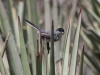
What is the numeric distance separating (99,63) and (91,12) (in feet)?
1.14

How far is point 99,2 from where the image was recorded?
1905 mm

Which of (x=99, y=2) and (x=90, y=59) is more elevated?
(x=99, y=2)

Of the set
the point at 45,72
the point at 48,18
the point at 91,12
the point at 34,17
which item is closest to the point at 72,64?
the point at 45,72

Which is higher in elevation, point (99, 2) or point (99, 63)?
point (99, 2)

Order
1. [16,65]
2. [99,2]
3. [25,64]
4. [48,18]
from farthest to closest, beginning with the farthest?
[99,2]
[48,18]
[16,65]
[25,64]

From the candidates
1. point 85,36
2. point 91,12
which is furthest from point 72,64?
point 91,12

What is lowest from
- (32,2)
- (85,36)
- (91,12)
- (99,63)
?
(99,63)

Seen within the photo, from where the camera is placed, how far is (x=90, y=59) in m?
1.67

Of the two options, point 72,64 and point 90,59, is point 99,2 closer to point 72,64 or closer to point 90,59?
point 90,59

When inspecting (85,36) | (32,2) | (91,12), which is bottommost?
(85,36)

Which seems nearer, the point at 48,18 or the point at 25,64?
the point at 25,64

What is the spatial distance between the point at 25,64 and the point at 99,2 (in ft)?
4.13

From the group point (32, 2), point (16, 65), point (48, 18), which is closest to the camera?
point (16, 65)

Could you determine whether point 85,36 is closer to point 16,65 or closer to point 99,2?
point 99,2
